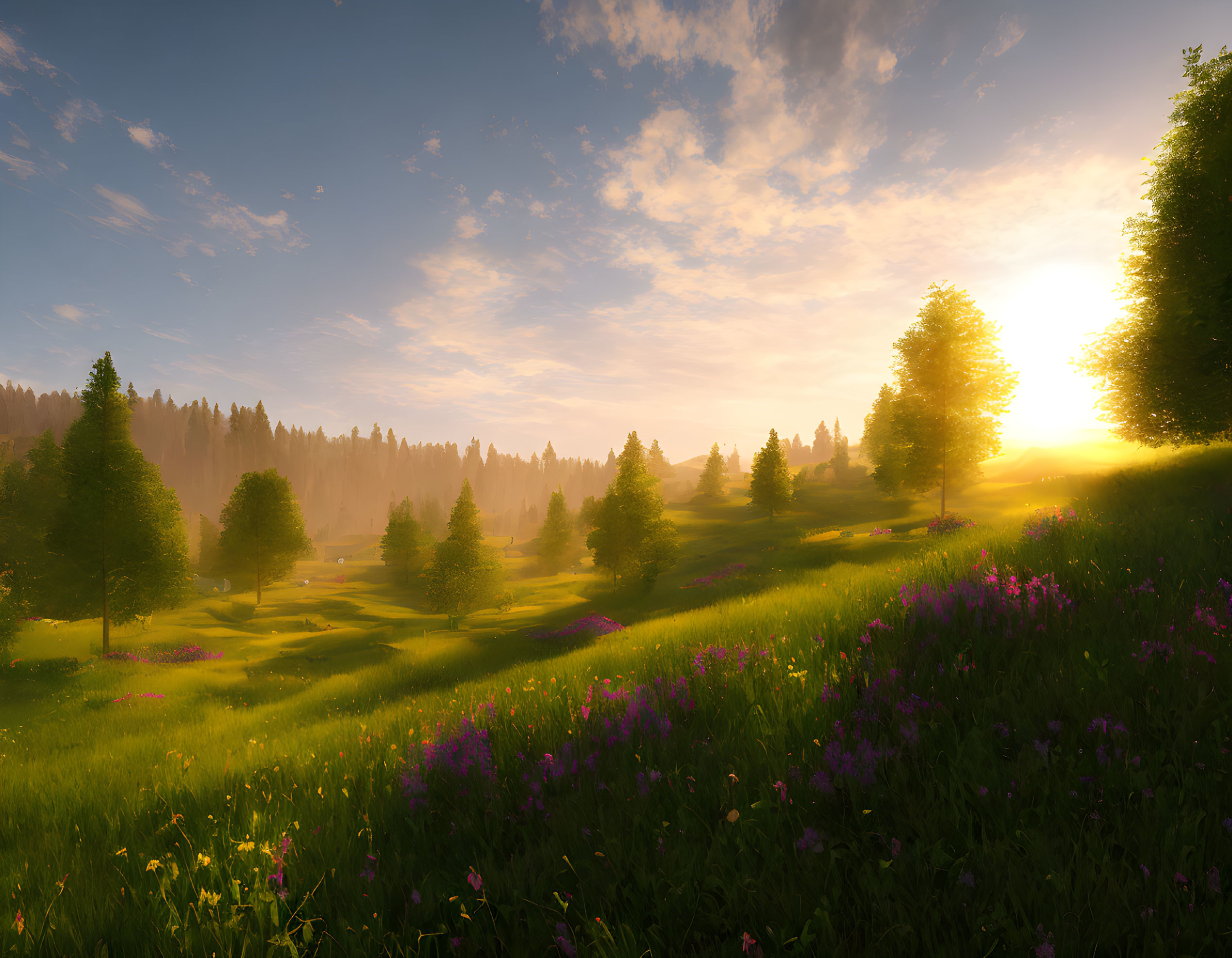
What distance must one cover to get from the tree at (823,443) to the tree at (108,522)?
565 ft

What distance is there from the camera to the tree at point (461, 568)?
3334 cm

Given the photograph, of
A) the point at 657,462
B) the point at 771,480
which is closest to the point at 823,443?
the point at 657,462

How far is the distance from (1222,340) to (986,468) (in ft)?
194

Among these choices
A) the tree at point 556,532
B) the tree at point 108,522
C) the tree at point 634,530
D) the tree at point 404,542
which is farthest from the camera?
the tree at point 556,532

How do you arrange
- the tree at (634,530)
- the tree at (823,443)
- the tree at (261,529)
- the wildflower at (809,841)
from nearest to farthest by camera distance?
1. the wildflower at (809,841)
2. the tree at (634,530)
3. the tree at (261,529)
4. the tree at (823,443)

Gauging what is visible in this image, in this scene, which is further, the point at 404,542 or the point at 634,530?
the point at 404,542

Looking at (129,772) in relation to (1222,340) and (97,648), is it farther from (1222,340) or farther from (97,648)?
(97,648)

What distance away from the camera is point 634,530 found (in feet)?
106

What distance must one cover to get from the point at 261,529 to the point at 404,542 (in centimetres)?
1872

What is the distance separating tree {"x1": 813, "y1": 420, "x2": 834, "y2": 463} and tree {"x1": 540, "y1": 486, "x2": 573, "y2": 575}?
126 m

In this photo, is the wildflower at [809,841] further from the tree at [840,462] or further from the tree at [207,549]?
the tree at [840,462]

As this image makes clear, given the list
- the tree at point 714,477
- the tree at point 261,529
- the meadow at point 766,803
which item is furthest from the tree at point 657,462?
the meadow at point 766,803

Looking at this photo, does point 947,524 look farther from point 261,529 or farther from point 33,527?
point 33,527

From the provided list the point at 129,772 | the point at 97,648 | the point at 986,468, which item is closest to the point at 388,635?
the point at 97,648
